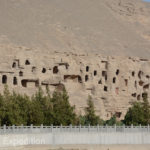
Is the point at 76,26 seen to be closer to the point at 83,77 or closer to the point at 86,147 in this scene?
the point at 83,77

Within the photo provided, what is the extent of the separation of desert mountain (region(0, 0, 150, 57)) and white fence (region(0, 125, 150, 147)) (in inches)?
1038

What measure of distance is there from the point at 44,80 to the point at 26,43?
9668 millimetres

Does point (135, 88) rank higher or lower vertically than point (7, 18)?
lower

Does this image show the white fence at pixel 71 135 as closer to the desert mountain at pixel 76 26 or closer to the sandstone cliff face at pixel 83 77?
the sandstone cliff face at pixel 83 77

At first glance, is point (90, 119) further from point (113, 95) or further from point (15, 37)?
point (15, 37)

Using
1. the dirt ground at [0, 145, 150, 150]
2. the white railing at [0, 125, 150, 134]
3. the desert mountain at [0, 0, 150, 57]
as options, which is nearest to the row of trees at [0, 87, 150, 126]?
the white railing at [0, 125, 150, 134]

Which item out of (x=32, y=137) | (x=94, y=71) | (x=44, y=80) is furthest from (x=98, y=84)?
(x=32, y=137)

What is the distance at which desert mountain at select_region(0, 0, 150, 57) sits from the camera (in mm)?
81812

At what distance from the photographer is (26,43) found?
254 ft

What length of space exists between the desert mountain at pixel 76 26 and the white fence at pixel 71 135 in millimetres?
26360

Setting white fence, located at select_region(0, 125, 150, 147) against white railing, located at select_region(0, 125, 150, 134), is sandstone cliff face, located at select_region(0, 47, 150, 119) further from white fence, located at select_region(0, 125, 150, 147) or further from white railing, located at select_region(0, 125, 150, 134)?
white fence, located at select_region(0, 125, 150, 147)

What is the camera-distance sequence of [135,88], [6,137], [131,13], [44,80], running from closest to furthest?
1. [6,137]
2. [44,80]
3. [135,88]
4. [131,13]

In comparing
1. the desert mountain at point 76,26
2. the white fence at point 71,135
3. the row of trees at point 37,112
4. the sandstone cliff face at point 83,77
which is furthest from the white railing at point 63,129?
the desert mountain at point 76,26

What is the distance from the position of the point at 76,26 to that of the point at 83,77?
840 inches
